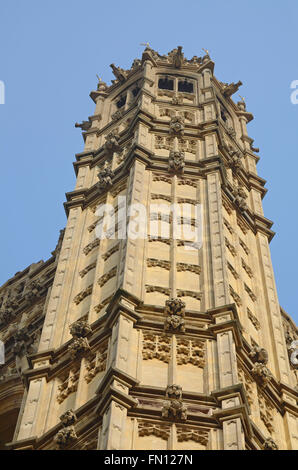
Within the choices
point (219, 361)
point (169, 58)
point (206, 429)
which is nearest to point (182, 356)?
point (219, 361)

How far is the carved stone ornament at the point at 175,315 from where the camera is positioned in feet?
69.7

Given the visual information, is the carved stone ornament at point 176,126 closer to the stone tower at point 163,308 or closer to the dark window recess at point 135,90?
the stone tower at point 163,308

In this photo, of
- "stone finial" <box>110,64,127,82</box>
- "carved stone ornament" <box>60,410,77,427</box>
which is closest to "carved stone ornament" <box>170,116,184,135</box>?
"stone finial" <box>110,64,127,82</box>

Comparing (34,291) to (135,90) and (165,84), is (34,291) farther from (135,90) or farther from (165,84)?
(165,84)

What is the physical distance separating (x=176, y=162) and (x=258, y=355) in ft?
27.6

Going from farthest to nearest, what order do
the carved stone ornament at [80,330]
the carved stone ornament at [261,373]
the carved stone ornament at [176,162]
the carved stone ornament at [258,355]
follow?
the carved stone ornament at [176,162] → the carved stone ornament at [258,355] → the carved stone ornament at [80,330] → the carved stone ornament at [261,373]

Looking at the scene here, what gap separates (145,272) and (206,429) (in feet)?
18.4

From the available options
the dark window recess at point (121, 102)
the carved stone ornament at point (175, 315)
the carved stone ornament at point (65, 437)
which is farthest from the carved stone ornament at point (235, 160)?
the carved stone ornament at point (65, 437)

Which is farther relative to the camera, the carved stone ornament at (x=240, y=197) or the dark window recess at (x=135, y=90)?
the dark window recess at (x=135, y=90)

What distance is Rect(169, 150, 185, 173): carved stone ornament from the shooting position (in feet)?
94.8

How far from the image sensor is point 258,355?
22.2m

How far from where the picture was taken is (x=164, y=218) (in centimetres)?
2611

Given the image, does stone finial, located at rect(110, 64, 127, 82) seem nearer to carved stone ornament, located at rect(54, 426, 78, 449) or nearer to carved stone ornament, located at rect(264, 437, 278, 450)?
carved stone ornament, located at rect(264, 437, 278, 450)

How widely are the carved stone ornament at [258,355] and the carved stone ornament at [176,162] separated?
7.95 m
